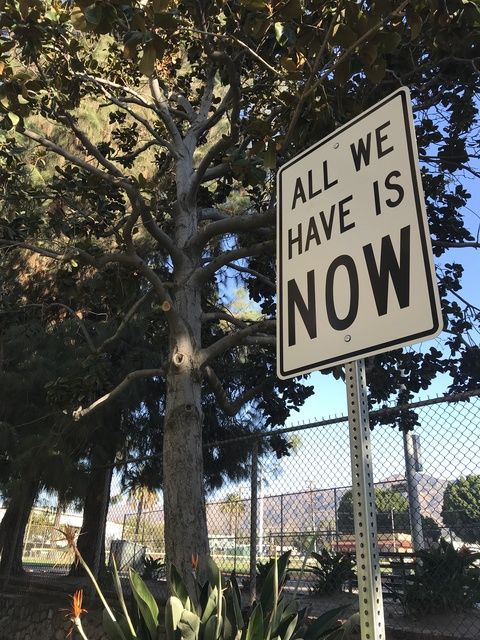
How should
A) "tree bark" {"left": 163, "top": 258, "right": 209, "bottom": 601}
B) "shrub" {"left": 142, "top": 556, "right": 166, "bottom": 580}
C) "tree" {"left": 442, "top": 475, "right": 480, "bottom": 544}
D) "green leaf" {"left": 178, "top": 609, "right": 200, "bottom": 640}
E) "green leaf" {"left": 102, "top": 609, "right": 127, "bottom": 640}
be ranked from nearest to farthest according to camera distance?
"green leaf" {"left": 178, "top": 609, "right": 200, "bottom": 640} < "green leaf" {"left": 102, "top": 609, "right": 127, "bottom": 640} < "tree bark" {"left": 163, "top": 258, "right": 209, "bottom": 601} < "tree" {"left": 442, "top": 475, "right": 480, "bottom": 544} < "shrub" {"left": 142, "top": 556, "right": 166, "bottom": 580}

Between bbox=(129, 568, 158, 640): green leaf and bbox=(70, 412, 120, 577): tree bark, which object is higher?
bbox=(70, 412, 120, 577): tree bark

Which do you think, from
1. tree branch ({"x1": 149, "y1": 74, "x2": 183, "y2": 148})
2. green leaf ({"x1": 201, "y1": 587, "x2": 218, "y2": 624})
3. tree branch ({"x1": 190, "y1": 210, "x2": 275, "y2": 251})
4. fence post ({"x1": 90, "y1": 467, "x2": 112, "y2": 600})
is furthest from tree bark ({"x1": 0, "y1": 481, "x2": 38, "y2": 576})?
green leaf ({"x1": 201, "y1": 587, "x2": 218, "y2": 624})

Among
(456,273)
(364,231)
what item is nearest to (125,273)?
(456,273)

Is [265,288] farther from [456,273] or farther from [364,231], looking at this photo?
[364,231]

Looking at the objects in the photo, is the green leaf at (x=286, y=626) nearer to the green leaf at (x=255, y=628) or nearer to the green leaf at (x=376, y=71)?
the green leaf at (x=255, y=628)

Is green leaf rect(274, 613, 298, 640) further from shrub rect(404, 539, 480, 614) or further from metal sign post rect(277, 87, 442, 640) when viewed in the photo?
shrub rect(404, 539, 480, 614)

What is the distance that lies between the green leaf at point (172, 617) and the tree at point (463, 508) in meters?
2.72

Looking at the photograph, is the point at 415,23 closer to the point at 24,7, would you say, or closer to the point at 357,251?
the point at 357,251

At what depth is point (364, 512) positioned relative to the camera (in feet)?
4.94

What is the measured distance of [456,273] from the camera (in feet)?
21.9

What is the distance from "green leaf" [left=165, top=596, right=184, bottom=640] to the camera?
248cm

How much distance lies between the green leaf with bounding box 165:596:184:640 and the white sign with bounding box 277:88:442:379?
142 cm

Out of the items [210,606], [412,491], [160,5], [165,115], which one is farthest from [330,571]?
[160,5]

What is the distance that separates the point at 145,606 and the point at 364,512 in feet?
5.59
